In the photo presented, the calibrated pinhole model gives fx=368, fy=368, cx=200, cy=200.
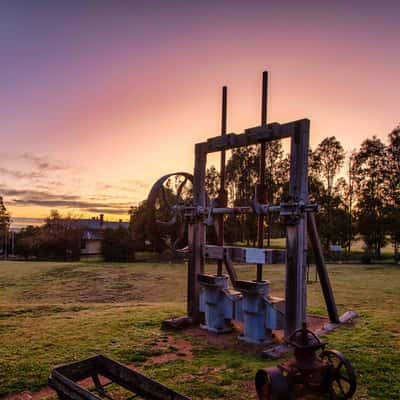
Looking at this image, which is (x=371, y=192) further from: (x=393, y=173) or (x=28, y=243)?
(x=28, y=243)

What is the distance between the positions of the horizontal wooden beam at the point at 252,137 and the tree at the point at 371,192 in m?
30.3

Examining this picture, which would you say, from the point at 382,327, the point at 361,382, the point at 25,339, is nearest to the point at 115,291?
the point at 25,339

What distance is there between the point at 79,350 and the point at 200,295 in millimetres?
2657

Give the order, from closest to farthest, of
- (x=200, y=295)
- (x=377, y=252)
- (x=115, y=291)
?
(x=200, y=295), (x=115, y=291), (x=377, y=252)

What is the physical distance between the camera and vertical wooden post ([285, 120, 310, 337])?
6.21m

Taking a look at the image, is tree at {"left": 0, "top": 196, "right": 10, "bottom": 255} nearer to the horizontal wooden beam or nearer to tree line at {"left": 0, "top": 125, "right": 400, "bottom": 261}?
tree line at {"left": 0, "top": 125, "right": 400, "bottom": 261}

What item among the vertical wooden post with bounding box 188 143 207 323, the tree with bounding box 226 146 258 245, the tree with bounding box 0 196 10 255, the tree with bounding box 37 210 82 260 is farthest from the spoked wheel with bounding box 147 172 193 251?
the tree with bounding box 0 196 10 255

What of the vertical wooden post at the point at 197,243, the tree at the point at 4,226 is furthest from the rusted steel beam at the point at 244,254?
the tree at the point at 4,226

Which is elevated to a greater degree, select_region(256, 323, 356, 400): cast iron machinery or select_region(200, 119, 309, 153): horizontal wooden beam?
select_region(200, 119, 309, 153): horizontal wooden beam

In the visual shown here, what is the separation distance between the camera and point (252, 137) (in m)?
7.05

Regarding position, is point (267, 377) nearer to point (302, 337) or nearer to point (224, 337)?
point (302, 337)

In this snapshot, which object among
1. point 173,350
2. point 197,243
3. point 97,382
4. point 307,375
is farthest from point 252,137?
point 97,382

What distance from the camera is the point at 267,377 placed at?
4.10 metres

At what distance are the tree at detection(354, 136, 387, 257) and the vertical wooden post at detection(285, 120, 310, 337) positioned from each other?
30819mm
